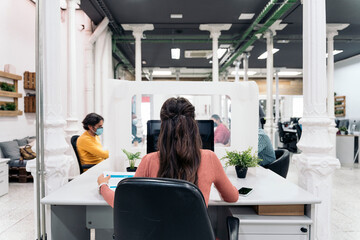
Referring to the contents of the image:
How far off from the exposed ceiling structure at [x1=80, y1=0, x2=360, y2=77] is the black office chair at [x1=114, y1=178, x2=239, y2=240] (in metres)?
5.11

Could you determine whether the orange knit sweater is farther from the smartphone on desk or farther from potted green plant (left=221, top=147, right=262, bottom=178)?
potted green plant (left=221, top=147, right=262, bottom=178)

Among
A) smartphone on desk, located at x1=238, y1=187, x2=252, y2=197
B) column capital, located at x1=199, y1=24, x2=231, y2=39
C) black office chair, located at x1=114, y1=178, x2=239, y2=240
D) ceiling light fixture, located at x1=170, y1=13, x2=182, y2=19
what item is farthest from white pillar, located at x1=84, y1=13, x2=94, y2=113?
black office chair, located at x1=114, y1=178, x2=239, y2=240

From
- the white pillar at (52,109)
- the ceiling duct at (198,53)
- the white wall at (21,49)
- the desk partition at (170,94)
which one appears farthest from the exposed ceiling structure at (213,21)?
the white pillar at (52,109)

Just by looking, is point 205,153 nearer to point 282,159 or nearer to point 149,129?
point 149,129

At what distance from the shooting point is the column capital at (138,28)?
6844 millimetres

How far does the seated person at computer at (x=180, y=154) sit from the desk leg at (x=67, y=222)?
930 millimetres

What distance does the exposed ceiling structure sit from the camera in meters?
5.54

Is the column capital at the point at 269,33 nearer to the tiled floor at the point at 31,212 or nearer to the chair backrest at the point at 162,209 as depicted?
the tiled floor at the point at 31,212

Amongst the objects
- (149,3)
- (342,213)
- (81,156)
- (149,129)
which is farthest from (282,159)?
(149,3)

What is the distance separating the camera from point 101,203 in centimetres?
177

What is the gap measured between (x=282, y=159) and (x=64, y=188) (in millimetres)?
2390

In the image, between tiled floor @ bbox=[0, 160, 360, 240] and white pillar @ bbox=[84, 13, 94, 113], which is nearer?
tiled floor @ bbox=[0, 160, 360, 240]

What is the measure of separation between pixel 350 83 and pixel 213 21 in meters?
7.07

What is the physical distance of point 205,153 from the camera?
146 cm
